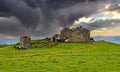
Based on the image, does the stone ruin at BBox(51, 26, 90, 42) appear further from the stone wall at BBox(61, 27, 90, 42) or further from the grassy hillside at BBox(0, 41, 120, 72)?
the grassy hillside at BBox(0, 41, 120, 72)

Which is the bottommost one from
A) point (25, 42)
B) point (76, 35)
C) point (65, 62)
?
point (65, 62)

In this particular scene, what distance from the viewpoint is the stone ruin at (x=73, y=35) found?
139m

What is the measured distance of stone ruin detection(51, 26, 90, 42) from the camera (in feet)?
456

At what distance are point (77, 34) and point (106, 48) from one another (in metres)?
47.6

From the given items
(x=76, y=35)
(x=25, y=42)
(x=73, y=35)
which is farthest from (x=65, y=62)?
(x=73, y=35)

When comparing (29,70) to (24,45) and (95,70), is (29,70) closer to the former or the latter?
(95,70)

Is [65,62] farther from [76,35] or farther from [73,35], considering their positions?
[73,35]

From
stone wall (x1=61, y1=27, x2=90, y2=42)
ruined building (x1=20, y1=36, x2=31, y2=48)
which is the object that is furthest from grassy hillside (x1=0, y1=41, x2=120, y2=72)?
stone wall (x1=61, y1=27, x2=90, y2=42)

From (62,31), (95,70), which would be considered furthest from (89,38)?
(95,70)

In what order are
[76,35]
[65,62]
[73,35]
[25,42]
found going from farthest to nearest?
[73,35] < [76,35] < [25,42] < [65,62]

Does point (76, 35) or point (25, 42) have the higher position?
point (76, 35)

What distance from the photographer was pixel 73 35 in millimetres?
141750

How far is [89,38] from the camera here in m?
142

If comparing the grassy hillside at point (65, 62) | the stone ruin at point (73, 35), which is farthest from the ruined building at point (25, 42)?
the stone ruin at point (73, 35)
